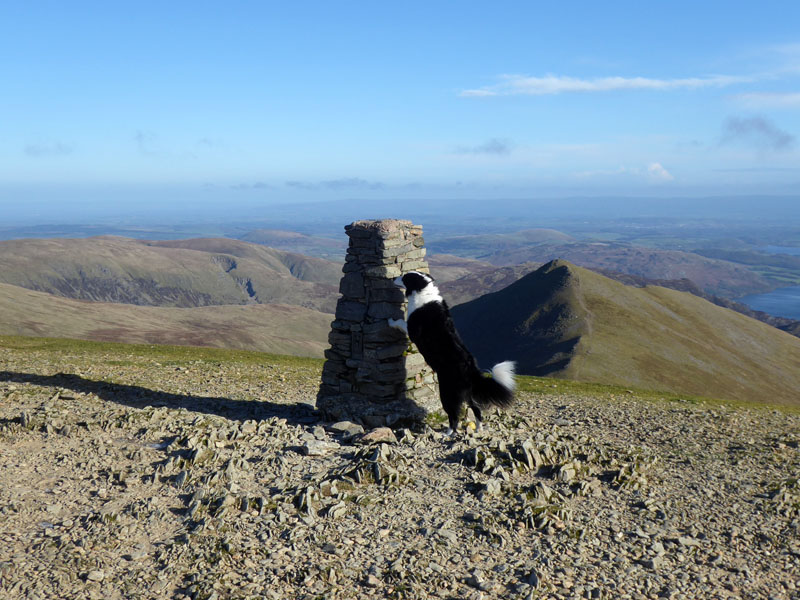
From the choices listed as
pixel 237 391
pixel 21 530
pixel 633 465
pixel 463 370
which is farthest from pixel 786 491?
pixel 237 391

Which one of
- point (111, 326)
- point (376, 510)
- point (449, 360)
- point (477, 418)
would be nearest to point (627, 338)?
point (477, 418)

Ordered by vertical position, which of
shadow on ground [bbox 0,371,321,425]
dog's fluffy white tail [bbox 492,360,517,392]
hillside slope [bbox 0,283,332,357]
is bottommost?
hillside slope [bbox 0,283,332,357]

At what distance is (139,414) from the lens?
16.6m

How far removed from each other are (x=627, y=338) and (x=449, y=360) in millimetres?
79877

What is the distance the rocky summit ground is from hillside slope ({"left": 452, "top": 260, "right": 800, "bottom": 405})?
194 feet

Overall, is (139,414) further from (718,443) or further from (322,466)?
(718,443)

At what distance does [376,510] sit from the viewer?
11594 millimetres

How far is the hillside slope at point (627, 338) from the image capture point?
246 feet

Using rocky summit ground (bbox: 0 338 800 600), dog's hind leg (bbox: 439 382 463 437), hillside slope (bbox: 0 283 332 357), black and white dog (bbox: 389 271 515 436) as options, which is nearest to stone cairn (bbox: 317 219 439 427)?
rocky summit ground (bbox: 0 338 800 600)

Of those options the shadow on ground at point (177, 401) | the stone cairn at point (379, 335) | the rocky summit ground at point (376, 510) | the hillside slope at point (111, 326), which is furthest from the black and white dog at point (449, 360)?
the hillside slope at point (111, 326)

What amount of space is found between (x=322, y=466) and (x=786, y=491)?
10.4 m

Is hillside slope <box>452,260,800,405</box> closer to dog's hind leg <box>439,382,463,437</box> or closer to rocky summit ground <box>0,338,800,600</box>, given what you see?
dog's hind leg <box>439,382,463,437</box>

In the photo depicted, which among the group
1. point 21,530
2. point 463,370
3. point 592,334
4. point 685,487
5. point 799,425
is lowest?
point 592,334

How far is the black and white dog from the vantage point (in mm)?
14930
